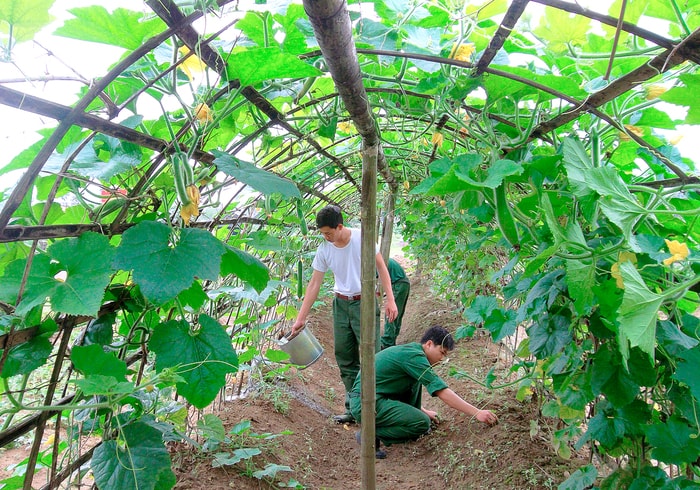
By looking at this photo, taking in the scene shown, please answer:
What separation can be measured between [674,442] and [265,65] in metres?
1.17

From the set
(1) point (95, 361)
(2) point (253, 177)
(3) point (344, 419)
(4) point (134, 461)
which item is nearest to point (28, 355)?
(1) point (95, 361)

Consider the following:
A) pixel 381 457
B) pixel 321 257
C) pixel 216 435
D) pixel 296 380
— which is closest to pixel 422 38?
pixel 216 435

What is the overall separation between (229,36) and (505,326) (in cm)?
132

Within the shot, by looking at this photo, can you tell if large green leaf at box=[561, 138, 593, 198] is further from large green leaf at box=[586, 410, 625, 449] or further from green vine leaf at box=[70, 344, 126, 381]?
green vine leaf at box=[70, 344, 126, 381]

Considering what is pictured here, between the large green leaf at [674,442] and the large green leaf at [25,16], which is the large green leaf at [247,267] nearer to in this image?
the large green leaf at [25,16]

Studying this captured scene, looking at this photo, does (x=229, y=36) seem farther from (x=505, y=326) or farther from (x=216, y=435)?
(x=216, y=435)

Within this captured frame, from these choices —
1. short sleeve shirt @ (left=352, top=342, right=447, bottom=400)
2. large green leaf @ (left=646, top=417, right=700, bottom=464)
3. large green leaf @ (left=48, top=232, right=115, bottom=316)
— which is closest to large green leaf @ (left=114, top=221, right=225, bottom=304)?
large green leaf @ (left=48, top=232, right=115, bottom=316)

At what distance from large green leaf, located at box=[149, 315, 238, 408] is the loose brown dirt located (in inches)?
52.0

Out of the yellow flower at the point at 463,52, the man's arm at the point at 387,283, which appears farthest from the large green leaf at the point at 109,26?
the man's arm at the point at 387,283

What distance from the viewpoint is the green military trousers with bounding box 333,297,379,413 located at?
145 inches

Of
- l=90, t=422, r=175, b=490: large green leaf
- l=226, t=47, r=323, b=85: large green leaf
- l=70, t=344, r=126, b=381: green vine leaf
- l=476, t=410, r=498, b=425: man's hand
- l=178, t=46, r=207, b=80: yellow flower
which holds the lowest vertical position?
l=476, t=410, r=498, b=425: man's hand

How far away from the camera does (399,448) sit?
339cm

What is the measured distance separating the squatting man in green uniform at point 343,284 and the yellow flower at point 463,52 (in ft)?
6.44

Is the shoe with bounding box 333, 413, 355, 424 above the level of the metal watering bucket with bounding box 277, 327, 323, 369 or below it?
below
